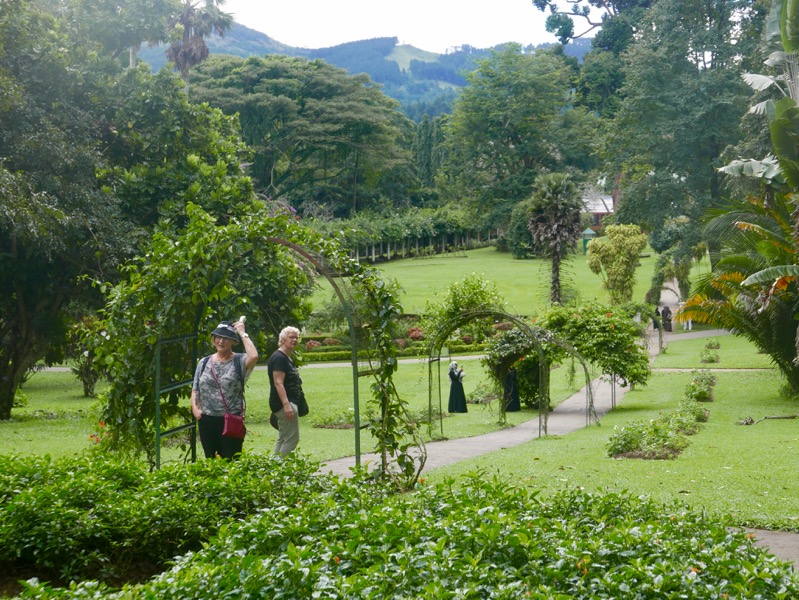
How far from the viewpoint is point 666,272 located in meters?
45.5

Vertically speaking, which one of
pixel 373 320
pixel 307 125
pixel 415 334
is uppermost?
pixel 307 125

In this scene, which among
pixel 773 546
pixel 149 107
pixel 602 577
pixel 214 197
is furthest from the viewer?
pixel 149 107

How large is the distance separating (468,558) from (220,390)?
4684mm

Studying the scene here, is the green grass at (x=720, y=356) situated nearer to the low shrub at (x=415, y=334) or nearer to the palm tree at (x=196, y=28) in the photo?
the low shrub at (x=415, y=334)

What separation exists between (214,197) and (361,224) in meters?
41.6

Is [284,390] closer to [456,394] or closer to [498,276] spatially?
[456,394]

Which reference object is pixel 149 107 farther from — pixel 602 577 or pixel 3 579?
pixel 602 577

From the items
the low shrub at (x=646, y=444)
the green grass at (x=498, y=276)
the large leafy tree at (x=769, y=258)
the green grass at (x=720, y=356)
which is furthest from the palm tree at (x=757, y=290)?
the green grass at (x=498, y=276)

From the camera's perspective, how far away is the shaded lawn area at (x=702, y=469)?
8648 mm

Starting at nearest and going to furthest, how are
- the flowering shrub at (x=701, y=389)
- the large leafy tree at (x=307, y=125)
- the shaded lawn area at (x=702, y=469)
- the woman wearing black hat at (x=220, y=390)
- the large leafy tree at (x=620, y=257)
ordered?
1. the shaded lawn area at (x=702, y=469)
2. the woman wearing black hat at (x=220, y=390)
3. the flowering shrub at (x=701, y=389)
4. the large leafy tree at (x=620, y=257)
5. the large leafy tree at (x=307, y=125)

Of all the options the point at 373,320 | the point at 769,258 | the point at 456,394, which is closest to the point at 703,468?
the point at 373,320

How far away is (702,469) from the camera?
34.5 ft

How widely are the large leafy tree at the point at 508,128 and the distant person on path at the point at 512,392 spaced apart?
4418 centimetres

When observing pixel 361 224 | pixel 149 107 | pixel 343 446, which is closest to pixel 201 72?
pixel 361 224
